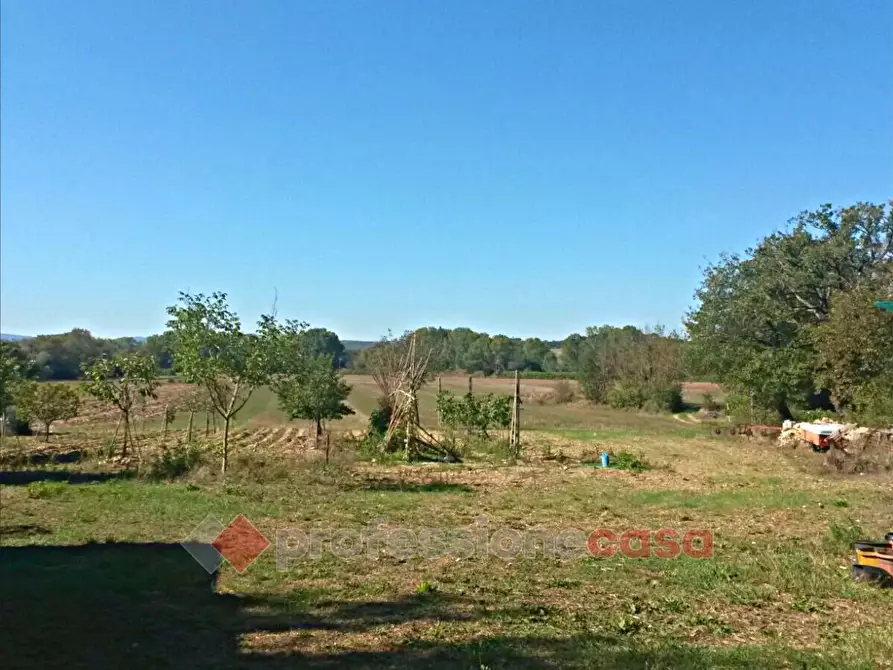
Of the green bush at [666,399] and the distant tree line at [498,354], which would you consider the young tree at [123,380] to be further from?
the distant tree line at [498,354]

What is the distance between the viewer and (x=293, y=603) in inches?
220

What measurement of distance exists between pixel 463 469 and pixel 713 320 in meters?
19.3

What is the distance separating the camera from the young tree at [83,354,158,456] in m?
15.5

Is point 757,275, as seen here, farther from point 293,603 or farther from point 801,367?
point 293,603

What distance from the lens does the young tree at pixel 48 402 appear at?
20.0m

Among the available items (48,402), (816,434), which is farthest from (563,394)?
(48,402)

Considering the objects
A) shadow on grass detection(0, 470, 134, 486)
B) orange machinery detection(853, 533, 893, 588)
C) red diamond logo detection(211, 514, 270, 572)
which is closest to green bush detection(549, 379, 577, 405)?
shadow on grass detection(0, 470, 134, 486)

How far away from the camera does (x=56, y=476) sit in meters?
13.8

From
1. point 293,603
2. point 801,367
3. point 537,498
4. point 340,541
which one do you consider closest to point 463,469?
point 537,498

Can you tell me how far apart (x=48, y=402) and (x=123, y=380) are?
20.8 ft

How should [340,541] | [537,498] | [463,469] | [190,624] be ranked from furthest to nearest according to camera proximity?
[463,469] → [537,498] → [340,541] → [190,624]

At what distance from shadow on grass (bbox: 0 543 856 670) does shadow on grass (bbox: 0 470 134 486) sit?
7402 mm

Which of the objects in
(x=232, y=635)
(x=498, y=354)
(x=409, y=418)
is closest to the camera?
(x=232, y=635)

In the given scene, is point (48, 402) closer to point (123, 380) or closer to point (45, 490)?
point (123, 380)
